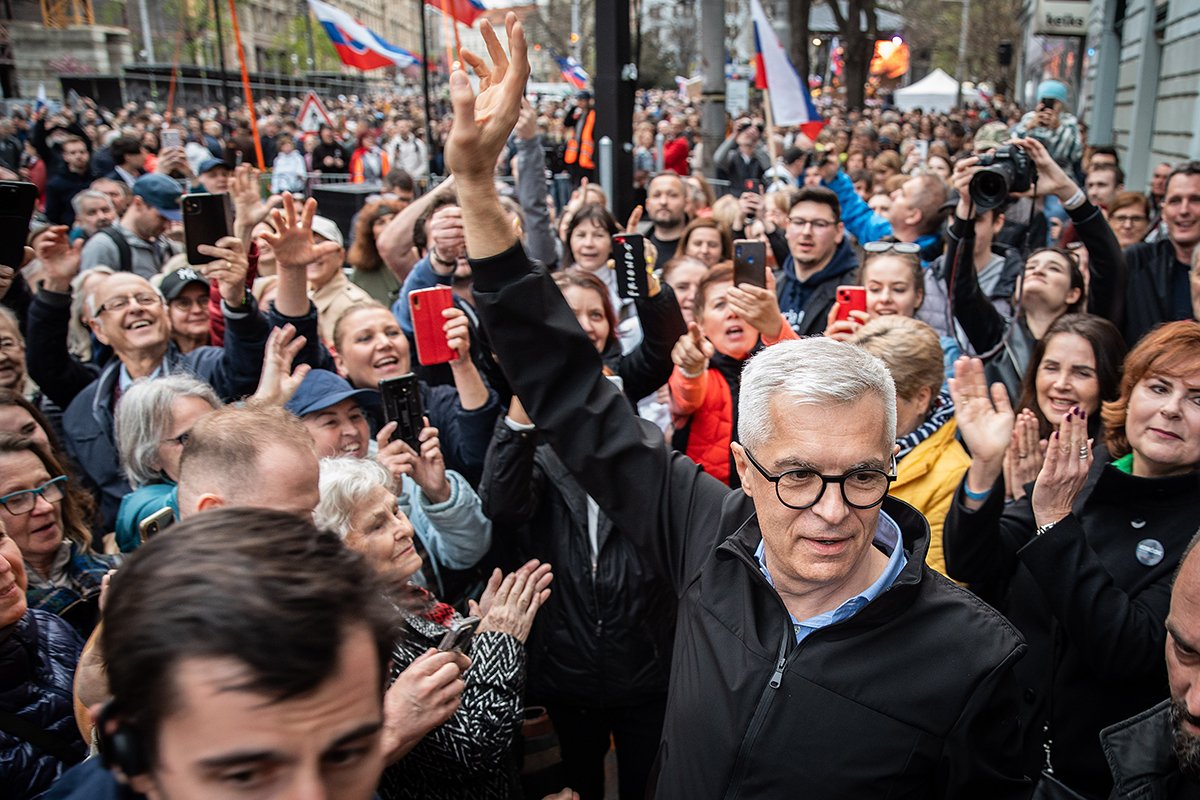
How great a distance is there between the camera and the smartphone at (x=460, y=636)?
2268mm

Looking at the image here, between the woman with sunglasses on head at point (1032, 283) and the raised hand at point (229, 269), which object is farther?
the woman with sunglasses on head at point (1032, 283)

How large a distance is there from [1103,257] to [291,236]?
3396 millimetres

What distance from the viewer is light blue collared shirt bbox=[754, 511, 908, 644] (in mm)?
1833

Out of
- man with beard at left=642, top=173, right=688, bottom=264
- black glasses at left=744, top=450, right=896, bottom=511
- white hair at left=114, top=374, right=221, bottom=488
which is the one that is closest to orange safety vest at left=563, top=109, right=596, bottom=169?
man with beard at left=642, top=173, right=688, bottom=264

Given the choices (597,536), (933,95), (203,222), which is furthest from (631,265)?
(933,95)

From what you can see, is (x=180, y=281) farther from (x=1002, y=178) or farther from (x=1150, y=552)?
(x=1150, y=552)

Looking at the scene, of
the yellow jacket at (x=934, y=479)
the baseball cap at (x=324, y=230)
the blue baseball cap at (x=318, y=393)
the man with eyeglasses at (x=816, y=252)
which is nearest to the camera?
the yellow jacket at (x=934, y=479)

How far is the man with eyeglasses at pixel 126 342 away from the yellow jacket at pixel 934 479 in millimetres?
2271

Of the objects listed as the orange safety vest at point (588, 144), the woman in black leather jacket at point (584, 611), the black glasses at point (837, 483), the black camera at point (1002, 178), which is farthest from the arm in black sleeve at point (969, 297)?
the orange safety vest at point (588, 144)

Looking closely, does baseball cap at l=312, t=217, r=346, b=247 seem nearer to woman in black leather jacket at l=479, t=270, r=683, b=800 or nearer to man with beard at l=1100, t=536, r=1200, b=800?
woman in black leather jacket at l=479, t=270, r=683, b=800

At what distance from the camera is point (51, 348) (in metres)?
4.22

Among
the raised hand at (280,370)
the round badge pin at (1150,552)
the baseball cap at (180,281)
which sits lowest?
the round badge pin at (1150,552)

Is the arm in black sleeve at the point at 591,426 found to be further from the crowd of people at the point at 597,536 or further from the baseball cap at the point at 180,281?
the baseball cap at the point at 180,281

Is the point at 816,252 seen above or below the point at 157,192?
below
